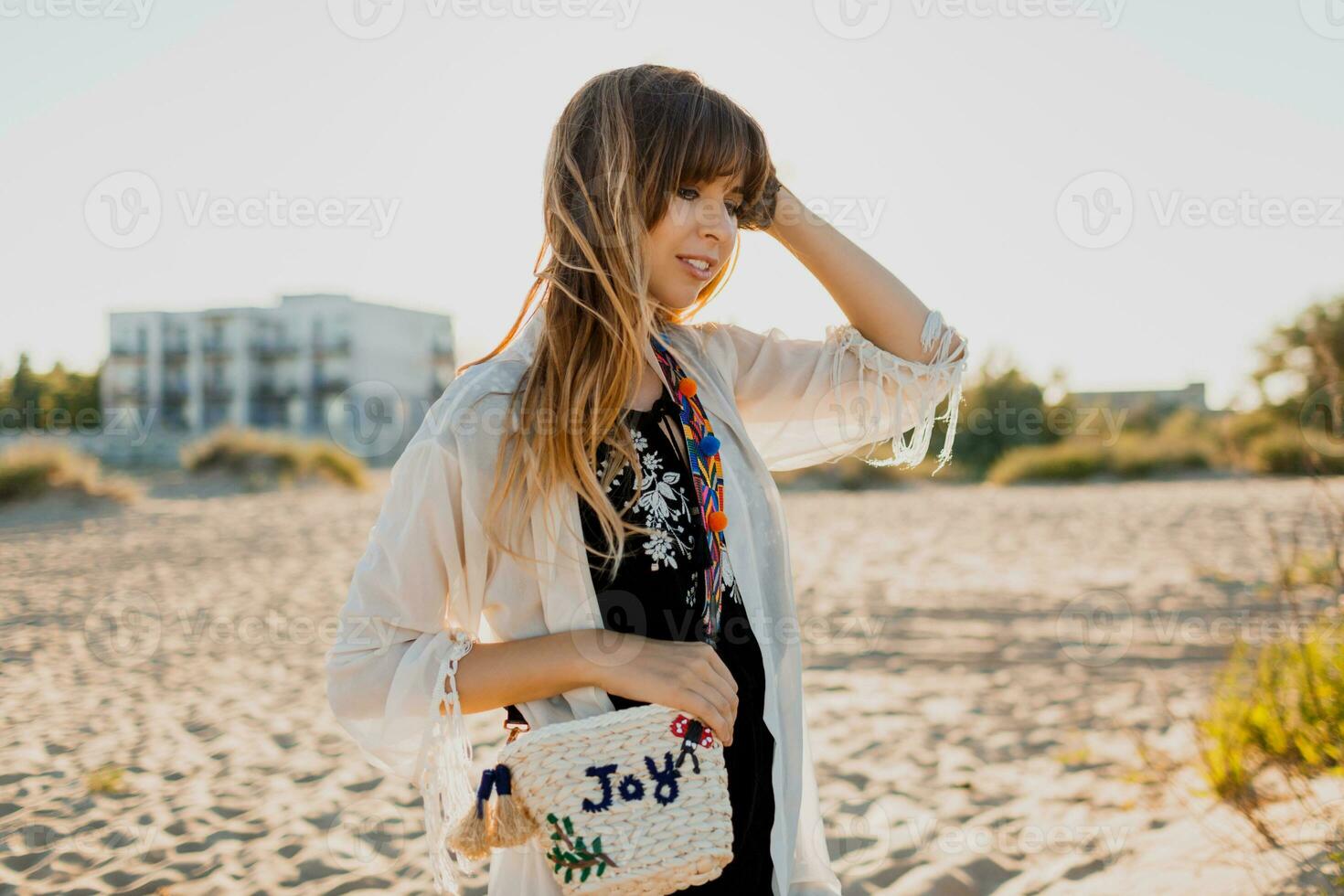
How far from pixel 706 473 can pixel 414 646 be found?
1.64ft

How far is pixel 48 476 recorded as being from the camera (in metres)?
16.5

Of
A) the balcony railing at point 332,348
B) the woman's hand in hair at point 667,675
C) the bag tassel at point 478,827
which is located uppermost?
the balcony railing at point 332,348

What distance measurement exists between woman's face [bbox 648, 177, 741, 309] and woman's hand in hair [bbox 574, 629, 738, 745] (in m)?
0.55

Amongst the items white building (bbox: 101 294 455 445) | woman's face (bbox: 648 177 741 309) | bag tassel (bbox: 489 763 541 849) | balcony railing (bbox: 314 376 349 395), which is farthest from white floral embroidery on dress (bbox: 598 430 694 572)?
balcony railing (bbox: 314 376 349 395)

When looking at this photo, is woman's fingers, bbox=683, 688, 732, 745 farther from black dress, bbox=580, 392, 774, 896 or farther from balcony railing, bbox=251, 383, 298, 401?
balcony railing, bbox=251, 383, 298, 401

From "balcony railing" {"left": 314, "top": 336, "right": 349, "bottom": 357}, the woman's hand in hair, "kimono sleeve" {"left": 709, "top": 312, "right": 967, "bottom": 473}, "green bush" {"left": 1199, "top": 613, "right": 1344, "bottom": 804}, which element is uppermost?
"balcony railing" {"left": 314, "top": 336, "right": 349, "bottom": 357}

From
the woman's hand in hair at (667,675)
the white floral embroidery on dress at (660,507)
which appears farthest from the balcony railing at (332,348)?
the woman's hand in hair at (667,675)

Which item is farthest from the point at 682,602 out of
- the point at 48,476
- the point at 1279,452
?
the point at 1279,452

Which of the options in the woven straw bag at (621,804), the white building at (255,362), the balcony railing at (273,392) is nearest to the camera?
the woven straw bag at (621,804)

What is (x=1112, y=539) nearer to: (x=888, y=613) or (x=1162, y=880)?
(x=888, y=613)

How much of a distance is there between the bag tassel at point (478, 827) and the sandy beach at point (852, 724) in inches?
86.7

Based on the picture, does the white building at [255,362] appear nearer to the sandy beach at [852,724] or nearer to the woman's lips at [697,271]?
the sandy beach at [852,724]

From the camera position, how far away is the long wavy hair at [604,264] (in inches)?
54.9

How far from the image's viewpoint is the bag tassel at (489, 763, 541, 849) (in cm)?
122
